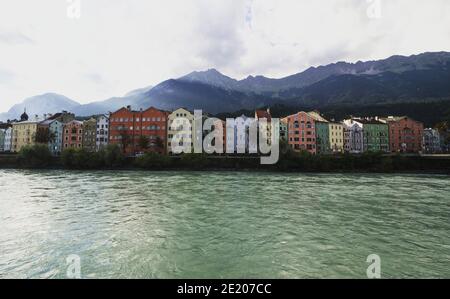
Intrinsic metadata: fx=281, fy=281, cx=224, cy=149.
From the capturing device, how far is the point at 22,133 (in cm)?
10800

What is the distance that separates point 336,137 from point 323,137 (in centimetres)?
711

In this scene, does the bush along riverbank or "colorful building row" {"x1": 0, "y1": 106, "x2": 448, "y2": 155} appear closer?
the bush along riverbank

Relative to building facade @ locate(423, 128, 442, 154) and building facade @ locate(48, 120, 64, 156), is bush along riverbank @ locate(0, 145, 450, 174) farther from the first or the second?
building facade @ locate(423, 128, 442, 154)

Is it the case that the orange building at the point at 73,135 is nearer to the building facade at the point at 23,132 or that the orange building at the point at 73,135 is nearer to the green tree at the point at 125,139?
the building facade at the point at 23,132

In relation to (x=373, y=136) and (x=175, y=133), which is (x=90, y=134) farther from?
(x=373, y=136)

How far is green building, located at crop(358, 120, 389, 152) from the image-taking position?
105 metres

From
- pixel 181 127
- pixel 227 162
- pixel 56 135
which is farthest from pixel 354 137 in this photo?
pixel 56 135

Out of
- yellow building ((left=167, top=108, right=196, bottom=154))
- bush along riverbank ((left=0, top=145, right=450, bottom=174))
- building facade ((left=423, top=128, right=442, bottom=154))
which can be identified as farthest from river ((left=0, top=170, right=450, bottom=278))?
building facade ((left=423, top=128, right=442, bottom=154))

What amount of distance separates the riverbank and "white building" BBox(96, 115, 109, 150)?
2156 centimetres

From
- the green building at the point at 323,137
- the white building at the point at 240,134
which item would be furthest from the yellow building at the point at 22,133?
the green building at the point at 323,137

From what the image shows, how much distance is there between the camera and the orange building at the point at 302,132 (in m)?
94.0

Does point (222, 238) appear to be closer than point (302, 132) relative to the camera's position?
Yes

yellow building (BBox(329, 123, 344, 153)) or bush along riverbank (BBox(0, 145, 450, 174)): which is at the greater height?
yellow building (BBox(329, 123, 344, 153))

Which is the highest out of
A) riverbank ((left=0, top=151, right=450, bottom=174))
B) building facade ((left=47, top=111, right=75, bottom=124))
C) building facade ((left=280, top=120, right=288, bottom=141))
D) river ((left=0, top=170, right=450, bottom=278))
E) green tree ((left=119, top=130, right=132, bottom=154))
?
building facade ((left=47, top=111, right=75, bottom=124))
